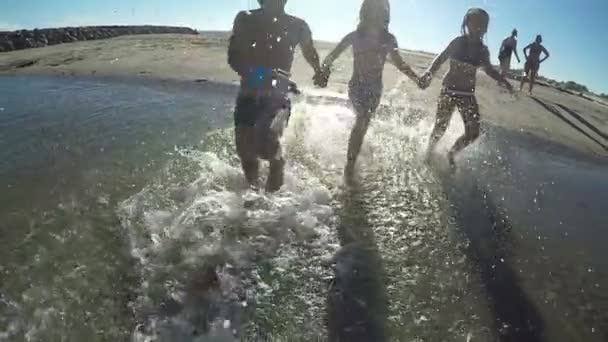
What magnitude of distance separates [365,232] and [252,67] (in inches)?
79.6

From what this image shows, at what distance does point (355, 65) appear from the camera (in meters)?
5.93

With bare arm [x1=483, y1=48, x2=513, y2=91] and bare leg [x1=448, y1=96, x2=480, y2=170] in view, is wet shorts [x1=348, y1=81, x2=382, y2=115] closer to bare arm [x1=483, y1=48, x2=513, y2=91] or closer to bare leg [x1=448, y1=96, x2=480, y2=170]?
bare leg [x1=448, y1=96, x2=480, y2=170]

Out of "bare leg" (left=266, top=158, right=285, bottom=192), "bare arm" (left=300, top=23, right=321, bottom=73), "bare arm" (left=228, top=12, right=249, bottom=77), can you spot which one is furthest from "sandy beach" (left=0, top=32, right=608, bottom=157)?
"bare arm" (left=228, top=12, right=249, bottom=77)

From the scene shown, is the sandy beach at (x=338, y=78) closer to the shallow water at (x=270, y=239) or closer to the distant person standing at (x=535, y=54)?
the distant person standing at (x=535, y=54)

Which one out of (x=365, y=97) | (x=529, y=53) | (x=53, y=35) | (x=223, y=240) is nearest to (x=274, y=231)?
(x=223, y=240)

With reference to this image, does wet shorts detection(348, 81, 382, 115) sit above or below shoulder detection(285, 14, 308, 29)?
below

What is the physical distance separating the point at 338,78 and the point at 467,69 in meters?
8.84

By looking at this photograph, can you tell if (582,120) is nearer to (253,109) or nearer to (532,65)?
(532,65)

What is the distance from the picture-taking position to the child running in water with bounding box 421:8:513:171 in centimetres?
621

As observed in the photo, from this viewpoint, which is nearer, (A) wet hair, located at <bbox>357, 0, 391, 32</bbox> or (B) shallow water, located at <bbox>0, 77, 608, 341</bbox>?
(B) shallow water, located at <bbox>0, 77, 608, 341</bbox>

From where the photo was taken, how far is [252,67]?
175 inches

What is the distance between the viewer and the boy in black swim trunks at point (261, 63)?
4418 millimetres

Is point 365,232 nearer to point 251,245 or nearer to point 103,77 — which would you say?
point 251,245

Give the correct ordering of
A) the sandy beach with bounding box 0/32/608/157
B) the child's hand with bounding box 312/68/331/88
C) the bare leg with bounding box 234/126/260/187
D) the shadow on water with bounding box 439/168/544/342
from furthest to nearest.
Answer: the sandy beach with bounding box 0/32/608/157 → the child's hand with bounding box 312/68/331/88 → the bare leg with bounding box 234/126/260/187 → the shadow on water with bounding box 439/168/544/342
